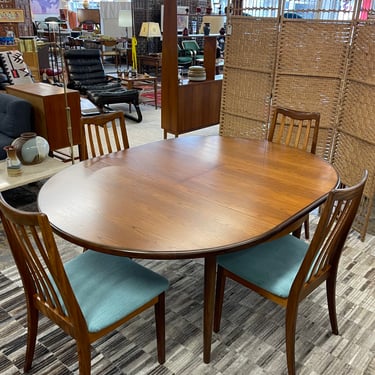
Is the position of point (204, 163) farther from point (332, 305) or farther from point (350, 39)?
point (350, 39)

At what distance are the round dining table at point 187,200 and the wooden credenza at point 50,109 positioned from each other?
150 centimetres

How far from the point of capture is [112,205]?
163 centimetres

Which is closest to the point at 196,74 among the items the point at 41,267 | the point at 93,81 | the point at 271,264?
the point at 93,81

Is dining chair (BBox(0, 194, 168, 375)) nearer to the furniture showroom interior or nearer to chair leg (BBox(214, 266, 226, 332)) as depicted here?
the furniture showroom interior

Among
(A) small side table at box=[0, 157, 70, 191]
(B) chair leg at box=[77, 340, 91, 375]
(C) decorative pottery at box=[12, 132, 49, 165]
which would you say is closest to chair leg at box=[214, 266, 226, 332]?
(B) chair leg at box=[77, 340, 91, 375]

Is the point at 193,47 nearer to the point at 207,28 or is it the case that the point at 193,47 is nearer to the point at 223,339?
the point at 207,28

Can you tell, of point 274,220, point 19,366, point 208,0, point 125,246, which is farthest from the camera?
point 208,0

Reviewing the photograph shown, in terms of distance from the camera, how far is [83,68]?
5977 mm

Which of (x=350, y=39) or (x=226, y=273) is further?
(x=350, y=39)

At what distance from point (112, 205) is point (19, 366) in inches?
33.2

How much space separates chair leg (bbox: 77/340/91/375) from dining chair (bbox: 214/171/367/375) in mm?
674

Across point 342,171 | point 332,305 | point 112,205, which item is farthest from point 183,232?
point 342,171

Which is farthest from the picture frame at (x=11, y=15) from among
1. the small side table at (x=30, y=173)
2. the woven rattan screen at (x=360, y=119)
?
the woven rattan screen at (x=360, y=119)

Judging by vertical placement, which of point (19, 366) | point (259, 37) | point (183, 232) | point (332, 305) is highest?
point (259, 37)
